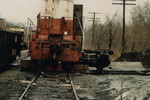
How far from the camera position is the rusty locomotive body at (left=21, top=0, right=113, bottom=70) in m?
14.5

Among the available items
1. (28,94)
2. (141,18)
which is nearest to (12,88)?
(28,94)

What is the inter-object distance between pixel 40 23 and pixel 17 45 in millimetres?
4268

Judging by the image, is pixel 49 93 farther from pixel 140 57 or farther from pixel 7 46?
pixel 140 57

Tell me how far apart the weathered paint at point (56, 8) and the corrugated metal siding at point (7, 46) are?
7.79ft

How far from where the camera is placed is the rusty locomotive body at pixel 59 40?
14.5m

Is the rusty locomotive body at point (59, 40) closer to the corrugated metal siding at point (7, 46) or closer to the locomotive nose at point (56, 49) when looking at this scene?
the locomotive nose at point (56, 49)

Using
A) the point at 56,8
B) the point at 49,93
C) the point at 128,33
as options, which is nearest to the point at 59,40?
the point at 56,8

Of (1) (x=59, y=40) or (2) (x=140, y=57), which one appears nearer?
(1) (x=59, y=40)

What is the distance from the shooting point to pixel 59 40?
596 inches

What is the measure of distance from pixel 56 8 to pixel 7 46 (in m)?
3.36

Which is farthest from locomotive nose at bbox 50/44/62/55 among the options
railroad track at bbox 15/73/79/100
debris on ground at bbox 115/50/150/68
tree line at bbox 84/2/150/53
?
tree line at bbox 84/2/150/53

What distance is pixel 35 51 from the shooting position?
14.4 meters

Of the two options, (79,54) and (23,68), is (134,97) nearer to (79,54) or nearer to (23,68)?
(79,54)

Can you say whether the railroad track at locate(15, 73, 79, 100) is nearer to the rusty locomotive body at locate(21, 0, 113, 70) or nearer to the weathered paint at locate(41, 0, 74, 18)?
the rusty locomotive body at locate(21, 0, 113, 70)
